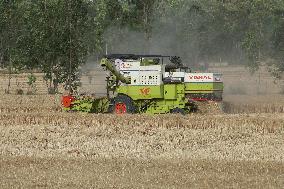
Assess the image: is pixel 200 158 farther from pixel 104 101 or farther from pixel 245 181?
pixel 104 101

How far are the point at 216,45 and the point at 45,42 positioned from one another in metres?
61.8

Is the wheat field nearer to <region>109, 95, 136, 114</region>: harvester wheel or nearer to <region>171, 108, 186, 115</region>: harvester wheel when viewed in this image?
<region>171, 108, 186, 115</region>: harvester wheel

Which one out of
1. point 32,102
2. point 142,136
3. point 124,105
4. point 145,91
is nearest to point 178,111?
point 145,91

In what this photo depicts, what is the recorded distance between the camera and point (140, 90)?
2514cm

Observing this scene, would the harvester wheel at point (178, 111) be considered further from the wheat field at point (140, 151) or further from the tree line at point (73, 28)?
the tree line at point (73, 28)

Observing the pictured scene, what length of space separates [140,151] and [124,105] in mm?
8801

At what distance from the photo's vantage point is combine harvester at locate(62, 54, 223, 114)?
2509cm

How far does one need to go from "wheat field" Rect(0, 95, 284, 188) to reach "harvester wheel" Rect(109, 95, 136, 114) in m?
2.21

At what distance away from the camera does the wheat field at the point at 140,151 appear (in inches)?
499

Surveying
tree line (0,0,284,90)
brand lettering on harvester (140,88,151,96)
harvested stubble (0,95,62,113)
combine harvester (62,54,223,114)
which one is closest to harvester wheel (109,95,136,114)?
combine harvester (62,54,223,114)

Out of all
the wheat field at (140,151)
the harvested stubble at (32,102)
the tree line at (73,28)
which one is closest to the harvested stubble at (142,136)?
the wheat field at (140,151)

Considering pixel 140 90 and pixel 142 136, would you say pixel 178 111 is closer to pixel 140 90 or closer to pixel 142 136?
pixel 140 90

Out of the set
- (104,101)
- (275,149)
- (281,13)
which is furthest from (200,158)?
(281,13)

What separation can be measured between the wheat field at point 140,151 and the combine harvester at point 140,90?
231 centimetres
